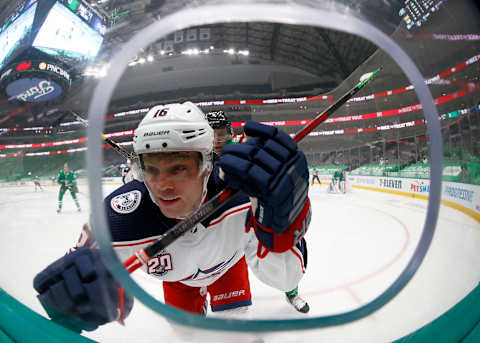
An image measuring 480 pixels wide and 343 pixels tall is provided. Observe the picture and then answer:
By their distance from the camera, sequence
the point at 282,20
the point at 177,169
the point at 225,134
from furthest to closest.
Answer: the point at 225,134, the point at 177,169, the point at 282,20

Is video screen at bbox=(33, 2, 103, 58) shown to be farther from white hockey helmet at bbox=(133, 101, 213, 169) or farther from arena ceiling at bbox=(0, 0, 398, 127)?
white hockey helmet at bbox=(133, 101, 213, 169)

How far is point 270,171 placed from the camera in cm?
40

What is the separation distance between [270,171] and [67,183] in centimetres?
32

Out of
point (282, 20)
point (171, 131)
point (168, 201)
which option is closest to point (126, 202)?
point (168, 201)

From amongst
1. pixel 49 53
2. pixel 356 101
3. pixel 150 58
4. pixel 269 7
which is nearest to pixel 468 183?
pixel 356 101

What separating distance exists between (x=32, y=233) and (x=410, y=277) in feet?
2.08

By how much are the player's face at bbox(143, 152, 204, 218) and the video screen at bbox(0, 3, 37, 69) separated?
0.89 feet

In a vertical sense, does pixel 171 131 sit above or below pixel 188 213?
above

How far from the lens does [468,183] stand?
51 centimetres

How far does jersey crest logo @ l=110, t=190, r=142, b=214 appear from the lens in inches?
26.3

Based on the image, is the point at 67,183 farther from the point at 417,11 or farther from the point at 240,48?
the point at 417,11

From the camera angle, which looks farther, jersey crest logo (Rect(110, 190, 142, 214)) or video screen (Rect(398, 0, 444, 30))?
jersey crest logo (Rect(110, 190, 142, 214))

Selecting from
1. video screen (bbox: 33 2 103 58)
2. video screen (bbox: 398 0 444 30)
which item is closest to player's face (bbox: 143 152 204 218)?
video screen (bbox: 33 2 103 58)

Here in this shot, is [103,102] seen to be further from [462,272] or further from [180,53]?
[462,272]
